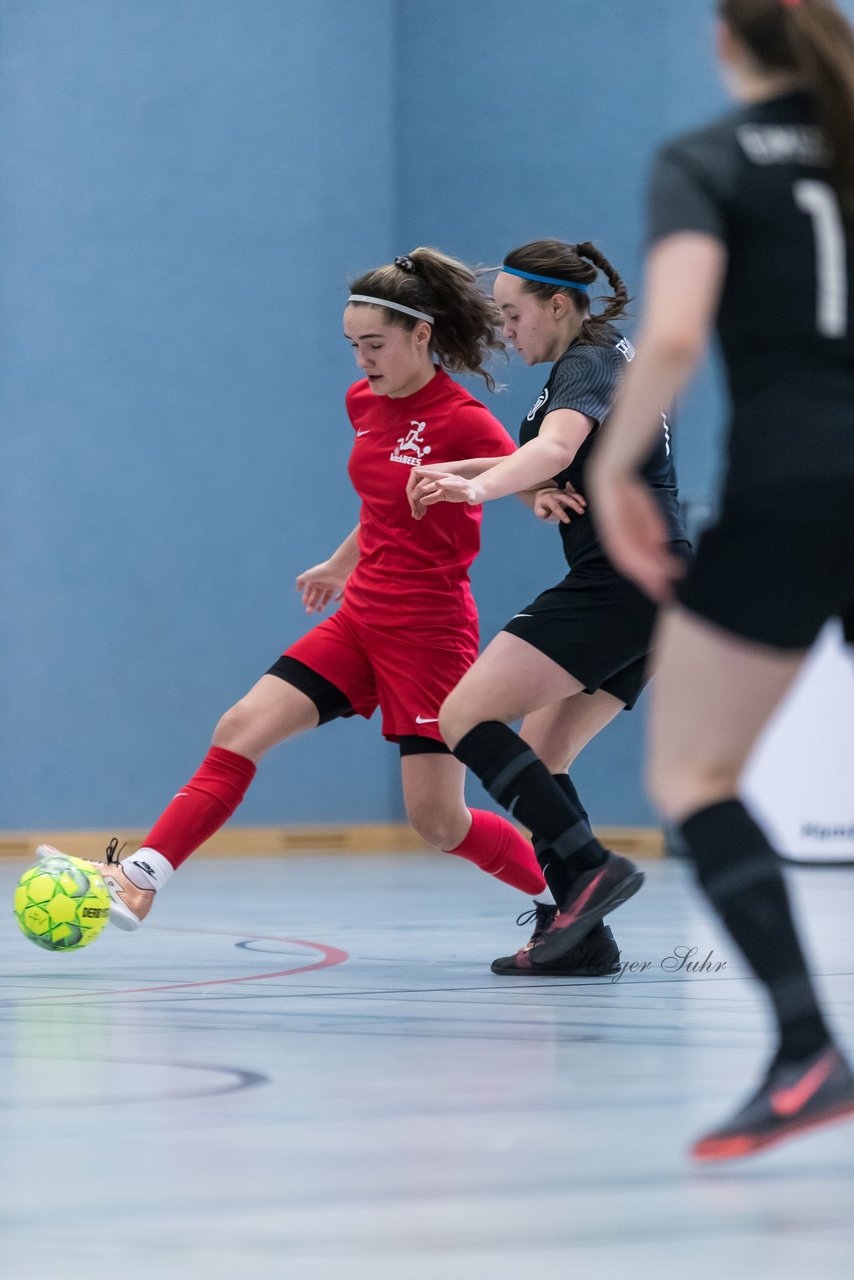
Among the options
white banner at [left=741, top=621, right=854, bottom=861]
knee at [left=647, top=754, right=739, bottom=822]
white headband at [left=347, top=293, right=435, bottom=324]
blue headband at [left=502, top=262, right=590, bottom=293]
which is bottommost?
white banner at [left=741, top=621, right=854, bottom=861]

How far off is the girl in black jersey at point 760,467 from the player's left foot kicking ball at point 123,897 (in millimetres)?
2187

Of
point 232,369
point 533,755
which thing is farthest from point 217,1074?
point 232,369

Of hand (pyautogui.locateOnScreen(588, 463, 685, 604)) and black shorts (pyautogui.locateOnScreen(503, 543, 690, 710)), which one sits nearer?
hand (pyautogui.locateOnScreen(588, 463, 685, 604))

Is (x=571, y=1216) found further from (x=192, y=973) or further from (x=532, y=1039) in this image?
(x=192, y=973)

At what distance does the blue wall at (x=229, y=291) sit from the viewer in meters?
9.07

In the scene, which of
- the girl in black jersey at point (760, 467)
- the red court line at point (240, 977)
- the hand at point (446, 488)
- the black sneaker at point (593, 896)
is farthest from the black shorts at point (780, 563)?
the red court line at point (240, 977)

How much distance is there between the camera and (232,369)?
9.64 meters

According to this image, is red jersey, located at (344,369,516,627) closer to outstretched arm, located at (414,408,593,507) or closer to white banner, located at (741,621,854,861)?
outstretched arm, located at (414,408,593,507)

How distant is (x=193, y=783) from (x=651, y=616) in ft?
3.58

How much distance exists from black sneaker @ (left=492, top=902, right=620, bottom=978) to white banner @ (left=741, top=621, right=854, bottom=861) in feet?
14.6

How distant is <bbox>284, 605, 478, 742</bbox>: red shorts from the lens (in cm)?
443

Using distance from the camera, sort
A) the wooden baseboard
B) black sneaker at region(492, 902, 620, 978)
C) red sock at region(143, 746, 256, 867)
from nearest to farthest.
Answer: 1. black sneaker at region(492, 902, 620, 978)
2. red sock at region(143, 746, 256, 867)
3. the wooden baseboard

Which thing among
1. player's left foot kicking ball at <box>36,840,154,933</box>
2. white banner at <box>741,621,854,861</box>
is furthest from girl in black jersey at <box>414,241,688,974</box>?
white banner at <box>741,621,854,861</box>

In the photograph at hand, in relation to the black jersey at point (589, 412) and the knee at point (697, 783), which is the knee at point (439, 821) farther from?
the knee at point (697, 783)
